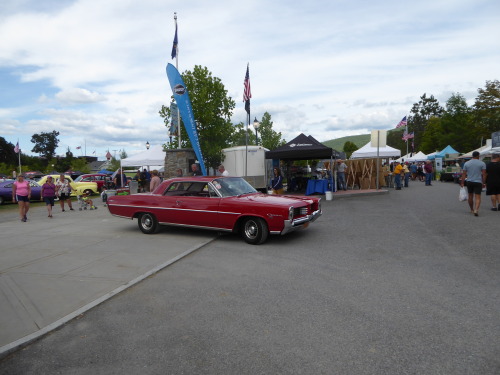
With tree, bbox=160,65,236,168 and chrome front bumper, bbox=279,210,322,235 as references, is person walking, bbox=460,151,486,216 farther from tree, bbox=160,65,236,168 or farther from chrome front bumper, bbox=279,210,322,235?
tree, bbox=160,65,236,168

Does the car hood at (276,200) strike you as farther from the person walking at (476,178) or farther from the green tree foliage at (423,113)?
the green tree foliage at (423,113)

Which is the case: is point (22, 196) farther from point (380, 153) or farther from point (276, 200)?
point (380, 153)

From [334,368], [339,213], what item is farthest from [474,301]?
[339,213]

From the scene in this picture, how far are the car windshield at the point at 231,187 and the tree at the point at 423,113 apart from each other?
85.3 meters

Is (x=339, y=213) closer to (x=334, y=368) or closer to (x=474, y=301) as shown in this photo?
(x=474, y=301)

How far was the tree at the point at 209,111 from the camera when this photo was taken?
2125 cm

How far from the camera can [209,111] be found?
69.4 ft

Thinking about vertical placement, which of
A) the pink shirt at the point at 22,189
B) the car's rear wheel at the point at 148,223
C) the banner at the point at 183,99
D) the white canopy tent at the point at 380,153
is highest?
the banner at the point at 183,99

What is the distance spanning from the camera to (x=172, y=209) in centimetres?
842

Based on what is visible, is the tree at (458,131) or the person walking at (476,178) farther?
the tree at (458,131)

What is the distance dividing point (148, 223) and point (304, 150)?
9231 mm

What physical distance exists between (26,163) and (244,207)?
90834 millimetres

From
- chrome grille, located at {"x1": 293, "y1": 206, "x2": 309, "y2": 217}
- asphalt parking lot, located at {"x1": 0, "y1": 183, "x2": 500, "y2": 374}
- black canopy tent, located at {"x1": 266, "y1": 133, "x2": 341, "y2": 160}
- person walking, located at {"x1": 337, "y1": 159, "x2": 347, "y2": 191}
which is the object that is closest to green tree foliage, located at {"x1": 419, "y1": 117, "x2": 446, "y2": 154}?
person walking, located at {"x1": 337, "y1": 159, "x2": 347, "y2": 191}

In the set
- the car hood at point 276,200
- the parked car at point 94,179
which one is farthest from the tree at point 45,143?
the car hood at point 276,200
